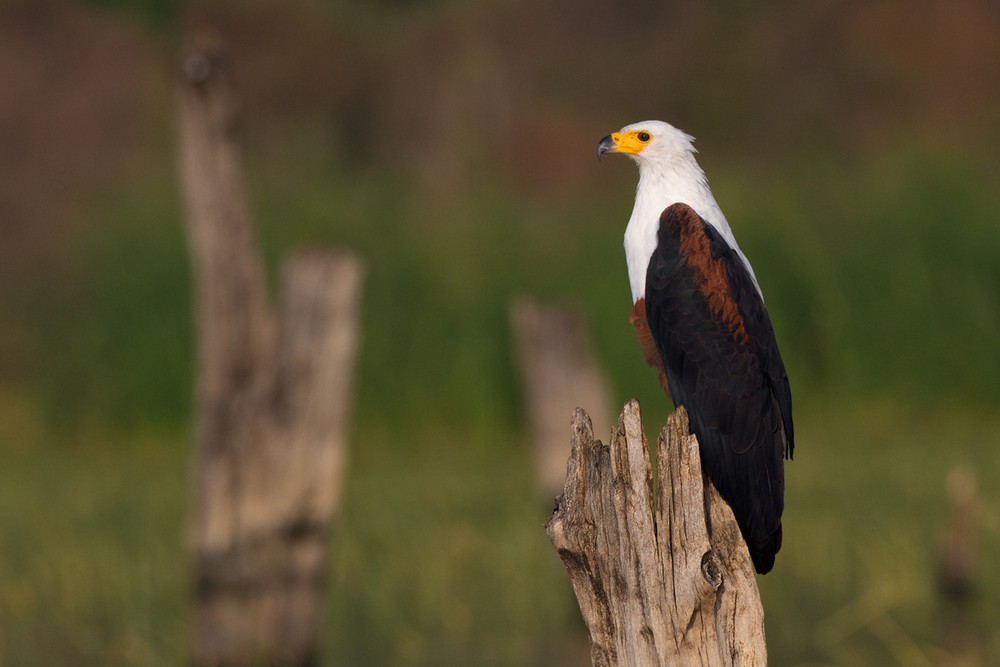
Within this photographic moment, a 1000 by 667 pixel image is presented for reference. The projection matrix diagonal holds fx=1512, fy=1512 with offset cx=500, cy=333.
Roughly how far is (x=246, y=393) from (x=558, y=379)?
7.26 feet

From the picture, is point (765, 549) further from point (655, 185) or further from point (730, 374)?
point (655, 185)

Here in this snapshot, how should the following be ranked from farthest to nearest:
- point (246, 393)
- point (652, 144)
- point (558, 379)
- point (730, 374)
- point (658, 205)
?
point (558, 379)
point (246, 393)
point (652, 144)
point (658, 205)
point (730, 374)

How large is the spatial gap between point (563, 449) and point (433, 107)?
20860 mm

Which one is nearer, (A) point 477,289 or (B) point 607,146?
(B) point 607,146

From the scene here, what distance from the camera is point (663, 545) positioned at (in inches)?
150

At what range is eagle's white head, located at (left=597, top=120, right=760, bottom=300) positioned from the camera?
167 inches

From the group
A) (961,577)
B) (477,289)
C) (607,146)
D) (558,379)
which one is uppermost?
(477,289)

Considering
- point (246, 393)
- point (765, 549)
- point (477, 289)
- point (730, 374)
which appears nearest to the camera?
point (765, 549)

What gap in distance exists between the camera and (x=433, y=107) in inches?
1129

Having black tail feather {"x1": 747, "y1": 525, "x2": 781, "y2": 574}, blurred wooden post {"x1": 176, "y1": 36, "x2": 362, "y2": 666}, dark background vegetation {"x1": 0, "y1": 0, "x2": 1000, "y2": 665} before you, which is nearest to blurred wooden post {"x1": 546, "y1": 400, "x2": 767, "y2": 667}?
black tail feather {"x1": 747, "y1": 525, "x2": 781, "y2": 574}

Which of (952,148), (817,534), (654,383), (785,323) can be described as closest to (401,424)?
(654,383)

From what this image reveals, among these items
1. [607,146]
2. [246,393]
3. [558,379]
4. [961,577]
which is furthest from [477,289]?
[607,146]

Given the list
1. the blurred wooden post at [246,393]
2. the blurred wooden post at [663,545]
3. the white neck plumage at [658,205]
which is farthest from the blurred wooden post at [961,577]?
the blurred wooden post at [663,545]

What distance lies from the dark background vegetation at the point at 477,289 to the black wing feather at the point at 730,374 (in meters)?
4.10
